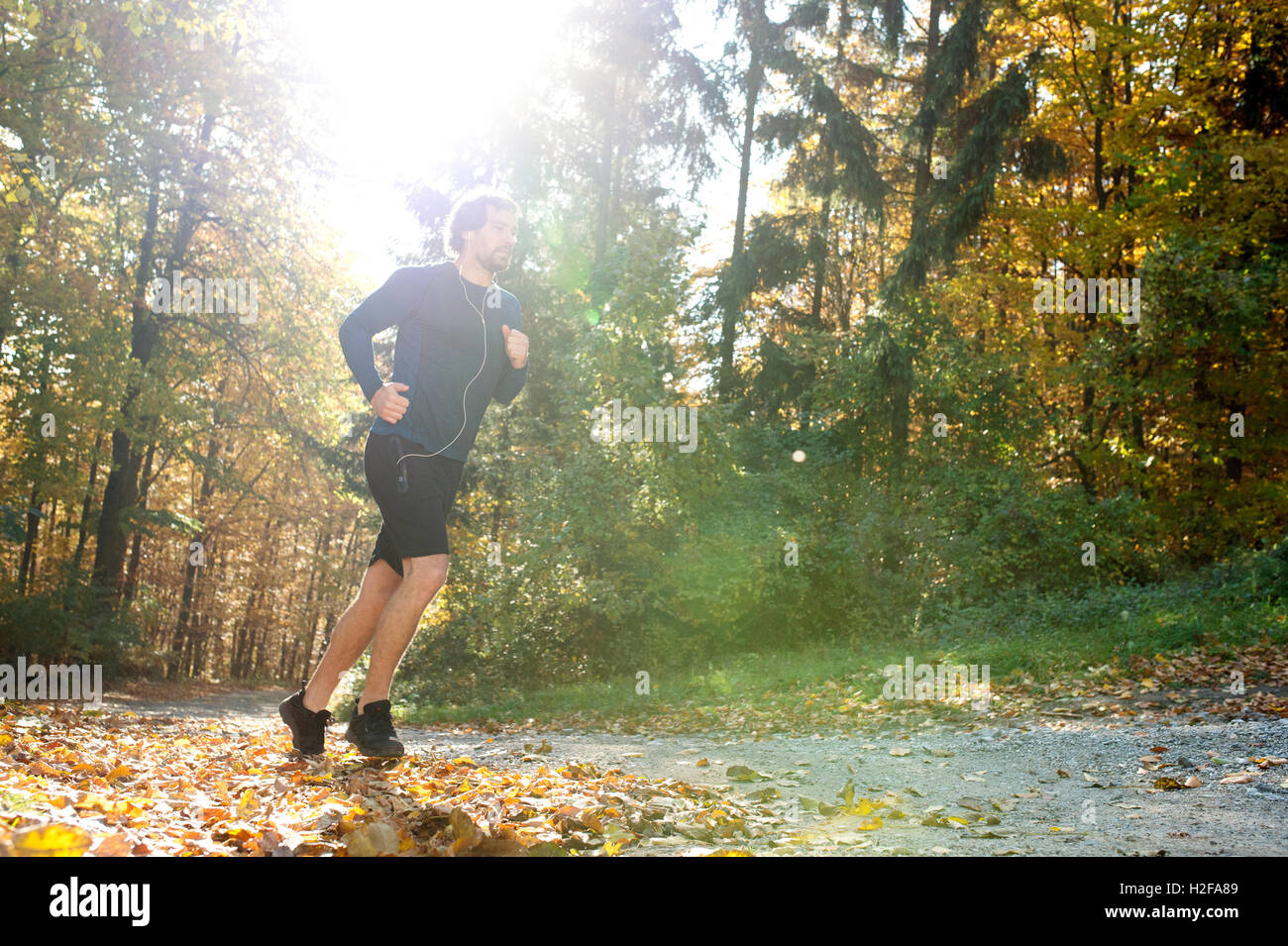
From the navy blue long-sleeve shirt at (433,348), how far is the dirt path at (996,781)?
188cm

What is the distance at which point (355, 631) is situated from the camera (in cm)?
392

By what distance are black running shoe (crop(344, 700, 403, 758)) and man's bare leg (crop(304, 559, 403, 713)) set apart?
0.20 metres

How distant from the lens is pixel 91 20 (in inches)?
534

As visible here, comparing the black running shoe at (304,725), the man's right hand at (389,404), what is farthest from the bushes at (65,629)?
the man's right hand at (389,404)

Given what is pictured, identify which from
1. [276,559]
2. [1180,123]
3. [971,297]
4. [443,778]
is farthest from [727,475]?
Result: [276,559]

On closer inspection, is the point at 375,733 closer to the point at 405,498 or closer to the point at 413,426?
the point at 405,498

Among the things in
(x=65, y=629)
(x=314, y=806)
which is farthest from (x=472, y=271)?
(x=65, y=629)

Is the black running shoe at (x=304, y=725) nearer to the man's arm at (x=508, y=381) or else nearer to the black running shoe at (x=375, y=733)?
the black running shoe at (x=375, y=733)

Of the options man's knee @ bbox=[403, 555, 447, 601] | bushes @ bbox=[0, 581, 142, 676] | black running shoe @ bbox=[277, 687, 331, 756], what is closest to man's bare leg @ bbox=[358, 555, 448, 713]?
man's knee @ bbox=[403, 555, 447, 601]

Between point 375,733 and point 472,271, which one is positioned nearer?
point 375,733

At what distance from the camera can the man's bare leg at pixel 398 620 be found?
3.79m

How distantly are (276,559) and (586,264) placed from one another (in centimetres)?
1733

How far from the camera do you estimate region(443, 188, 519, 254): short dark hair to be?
429 centimetres

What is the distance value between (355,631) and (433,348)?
1.30 m
